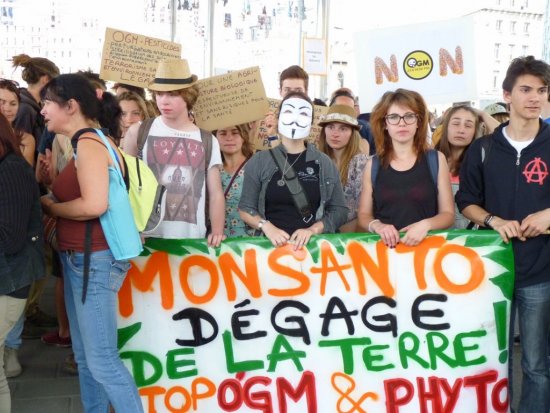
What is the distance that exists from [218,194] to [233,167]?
0.70 m

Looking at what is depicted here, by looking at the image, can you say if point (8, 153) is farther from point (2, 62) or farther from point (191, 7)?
point (191, 7)

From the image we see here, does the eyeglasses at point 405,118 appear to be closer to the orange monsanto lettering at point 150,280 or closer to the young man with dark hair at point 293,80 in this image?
the orange monsanto lettering at point 150,280

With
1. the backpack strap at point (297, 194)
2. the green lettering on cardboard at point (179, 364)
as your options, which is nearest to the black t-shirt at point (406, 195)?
the backpack strap at point (297, 194)

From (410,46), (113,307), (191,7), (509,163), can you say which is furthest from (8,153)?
(191,7)

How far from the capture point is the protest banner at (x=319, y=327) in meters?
3.00

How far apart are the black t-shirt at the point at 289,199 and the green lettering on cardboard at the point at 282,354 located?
0.53 m

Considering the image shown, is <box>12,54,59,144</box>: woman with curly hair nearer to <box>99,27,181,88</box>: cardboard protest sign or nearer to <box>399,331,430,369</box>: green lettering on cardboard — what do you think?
<box>99,27,181,88</box>: cardboard protest sign

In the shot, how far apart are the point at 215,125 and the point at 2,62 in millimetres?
4966

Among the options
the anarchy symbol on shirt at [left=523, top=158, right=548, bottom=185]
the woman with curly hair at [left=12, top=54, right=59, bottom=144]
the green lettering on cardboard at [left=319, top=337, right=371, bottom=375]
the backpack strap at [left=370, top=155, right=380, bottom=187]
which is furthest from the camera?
the woman with curly hair at [left=12, top=54, right=59, bottom=144]

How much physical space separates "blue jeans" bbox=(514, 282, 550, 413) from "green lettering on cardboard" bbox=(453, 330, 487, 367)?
186 mm

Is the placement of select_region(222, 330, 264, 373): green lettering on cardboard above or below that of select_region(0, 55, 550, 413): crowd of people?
below

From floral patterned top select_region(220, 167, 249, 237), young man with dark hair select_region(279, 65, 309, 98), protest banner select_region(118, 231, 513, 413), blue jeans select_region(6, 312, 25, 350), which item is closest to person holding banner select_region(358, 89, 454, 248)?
protest banner select_region(118, 231, 513, 413)

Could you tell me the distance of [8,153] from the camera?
2.54m

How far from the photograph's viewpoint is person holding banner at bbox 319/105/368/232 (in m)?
3.97
